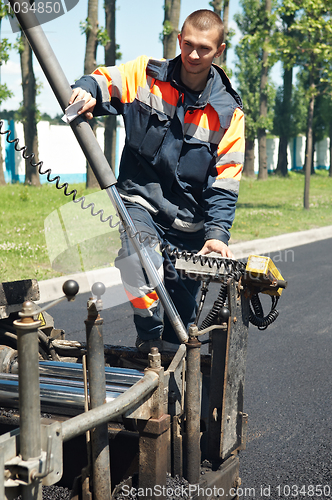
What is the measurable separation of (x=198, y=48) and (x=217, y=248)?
0.99m

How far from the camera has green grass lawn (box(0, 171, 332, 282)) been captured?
2301 mm

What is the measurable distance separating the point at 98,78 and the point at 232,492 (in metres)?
1.98

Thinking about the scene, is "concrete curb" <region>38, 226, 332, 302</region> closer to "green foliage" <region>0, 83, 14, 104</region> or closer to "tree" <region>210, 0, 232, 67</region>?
"tree" <region>210, 0, 232, 67</region>

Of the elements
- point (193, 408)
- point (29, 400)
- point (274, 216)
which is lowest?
point (274, 216)

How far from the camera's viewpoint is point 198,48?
109 inches

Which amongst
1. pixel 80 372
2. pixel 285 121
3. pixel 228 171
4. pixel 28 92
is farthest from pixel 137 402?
pixel 285 121

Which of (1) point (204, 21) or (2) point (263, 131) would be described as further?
(2) point (263, 131)

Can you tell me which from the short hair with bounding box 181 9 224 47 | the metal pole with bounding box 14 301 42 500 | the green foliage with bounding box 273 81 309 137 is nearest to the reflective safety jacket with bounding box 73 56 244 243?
the short hair with bounding box 181 9 224 47

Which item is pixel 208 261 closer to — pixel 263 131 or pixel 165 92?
pixel 165 92

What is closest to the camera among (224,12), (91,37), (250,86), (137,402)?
(137,402)

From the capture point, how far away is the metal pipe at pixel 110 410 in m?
1.49

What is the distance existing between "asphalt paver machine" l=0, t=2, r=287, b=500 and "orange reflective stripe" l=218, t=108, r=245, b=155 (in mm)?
714

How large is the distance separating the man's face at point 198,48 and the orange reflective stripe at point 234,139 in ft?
0.99

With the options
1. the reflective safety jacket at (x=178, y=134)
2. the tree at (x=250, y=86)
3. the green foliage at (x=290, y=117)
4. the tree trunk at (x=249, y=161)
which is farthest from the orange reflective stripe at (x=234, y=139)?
the green foliage at (x=290, y=117)
